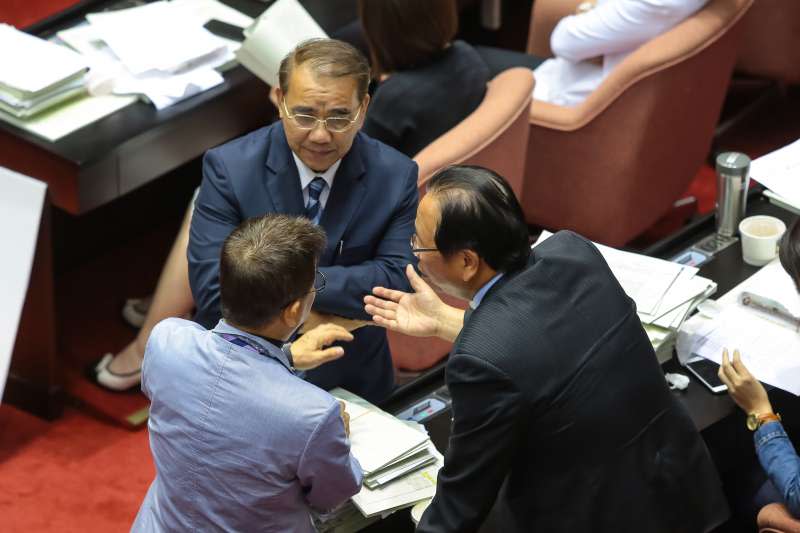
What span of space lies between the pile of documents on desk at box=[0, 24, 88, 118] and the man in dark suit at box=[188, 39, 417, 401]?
3.18 feet

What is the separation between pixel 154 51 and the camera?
11.3ft

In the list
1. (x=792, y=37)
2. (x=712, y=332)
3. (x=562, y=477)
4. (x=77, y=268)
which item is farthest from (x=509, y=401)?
(x=792, y=37)

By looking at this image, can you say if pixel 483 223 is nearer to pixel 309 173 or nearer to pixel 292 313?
pixel 292 313

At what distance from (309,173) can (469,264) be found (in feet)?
1.91

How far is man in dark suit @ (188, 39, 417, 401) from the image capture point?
2355 mm

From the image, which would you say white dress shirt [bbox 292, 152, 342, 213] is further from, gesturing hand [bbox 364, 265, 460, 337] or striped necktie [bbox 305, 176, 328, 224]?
gesturing hand [bbox 364, 265, 460, 337]

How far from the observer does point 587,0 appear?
4.00 meters

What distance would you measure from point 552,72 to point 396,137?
1051 millimetres

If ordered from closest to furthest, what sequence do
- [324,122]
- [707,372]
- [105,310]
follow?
[324,122]
[707,372]
[105,310]

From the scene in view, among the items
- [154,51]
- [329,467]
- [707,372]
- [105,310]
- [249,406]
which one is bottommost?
[105,310]

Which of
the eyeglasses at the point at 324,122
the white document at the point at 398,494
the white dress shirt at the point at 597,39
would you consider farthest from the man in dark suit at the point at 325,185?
the white dress shirt at the point at 597,39

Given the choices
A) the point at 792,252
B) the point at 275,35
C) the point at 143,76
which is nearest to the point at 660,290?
the point at 792,252

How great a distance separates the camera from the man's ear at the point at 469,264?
6.47 ft

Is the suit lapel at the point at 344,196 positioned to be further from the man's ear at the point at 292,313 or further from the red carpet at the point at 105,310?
the red carpet at the point at 105,310
